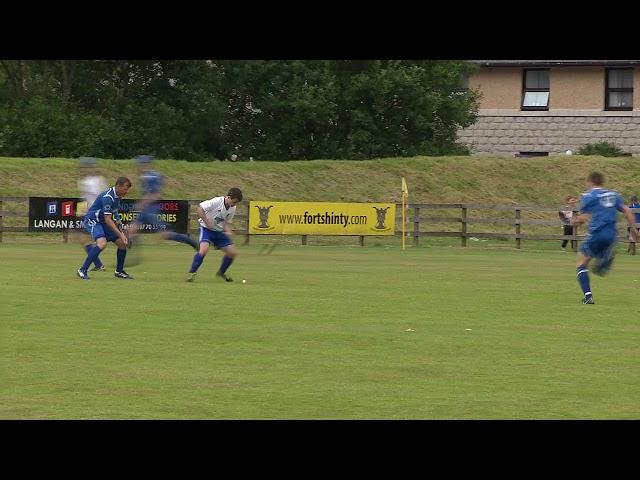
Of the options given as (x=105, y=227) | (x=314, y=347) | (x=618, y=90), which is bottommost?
(x=314, y=347)

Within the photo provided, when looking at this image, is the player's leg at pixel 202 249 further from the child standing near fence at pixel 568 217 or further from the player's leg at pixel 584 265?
the child standing near fence at pixel 568 217

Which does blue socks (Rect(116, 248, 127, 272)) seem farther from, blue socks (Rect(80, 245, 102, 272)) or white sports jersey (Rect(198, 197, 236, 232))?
white sports jersey (Rect(198, 197, 236, 232))

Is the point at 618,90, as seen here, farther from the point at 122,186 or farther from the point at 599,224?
the point at 599,224

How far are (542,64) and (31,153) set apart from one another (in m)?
23.3

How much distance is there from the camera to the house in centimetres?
6444

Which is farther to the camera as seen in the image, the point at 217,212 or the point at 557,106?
the point at 557,106

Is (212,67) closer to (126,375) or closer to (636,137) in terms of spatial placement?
(636,137)

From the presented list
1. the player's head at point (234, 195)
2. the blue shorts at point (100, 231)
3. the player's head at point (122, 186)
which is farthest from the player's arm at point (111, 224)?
the player's head at point (234, 195)

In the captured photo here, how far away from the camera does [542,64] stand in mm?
63562

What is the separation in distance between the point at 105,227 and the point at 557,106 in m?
44.0

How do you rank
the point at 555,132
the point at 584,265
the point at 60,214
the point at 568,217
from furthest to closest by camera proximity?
1. the point at 555,132
2. the point at 568,217
3. the point at 60,214
4. the point at 584,265

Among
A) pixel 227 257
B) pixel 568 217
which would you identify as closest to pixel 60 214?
pixel 568 217

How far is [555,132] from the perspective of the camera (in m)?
65.4
